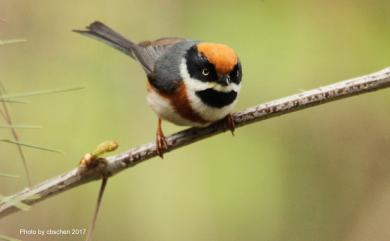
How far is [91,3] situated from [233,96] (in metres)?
1.81

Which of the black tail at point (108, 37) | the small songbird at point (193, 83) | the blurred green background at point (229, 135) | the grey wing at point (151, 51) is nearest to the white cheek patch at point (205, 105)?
the small songbird at point (193, 83)

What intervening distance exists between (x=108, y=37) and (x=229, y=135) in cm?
88

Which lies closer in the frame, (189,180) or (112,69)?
(189,180)

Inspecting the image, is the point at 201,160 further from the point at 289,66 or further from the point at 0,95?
the point at 0,95

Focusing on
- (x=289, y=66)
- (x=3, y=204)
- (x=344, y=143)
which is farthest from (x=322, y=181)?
(x=3, y=204)

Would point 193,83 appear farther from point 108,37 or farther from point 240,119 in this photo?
point 108,37

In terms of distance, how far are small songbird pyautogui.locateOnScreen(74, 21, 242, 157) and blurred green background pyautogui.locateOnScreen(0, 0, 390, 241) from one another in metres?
0.48

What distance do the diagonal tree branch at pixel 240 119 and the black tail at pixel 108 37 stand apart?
878mm

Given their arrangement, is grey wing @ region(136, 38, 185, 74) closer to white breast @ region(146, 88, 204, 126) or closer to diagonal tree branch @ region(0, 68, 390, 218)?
white breast @ region(146, 88, 204, 126)

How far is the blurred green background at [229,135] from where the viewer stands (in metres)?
3.68

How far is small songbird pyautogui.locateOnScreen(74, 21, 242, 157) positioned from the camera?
2.82 metres

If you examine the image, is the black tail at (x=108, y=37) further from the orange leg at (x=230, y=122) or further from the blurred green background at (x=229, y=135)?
the orange leg at (x=230, y=122)

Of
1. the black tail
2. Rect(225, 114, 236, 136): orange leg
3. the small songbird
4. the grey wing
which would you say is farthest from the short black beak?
the black tail

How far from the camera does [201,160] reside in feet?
12.4
